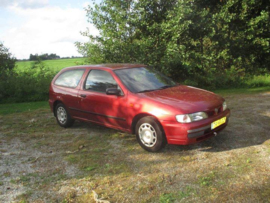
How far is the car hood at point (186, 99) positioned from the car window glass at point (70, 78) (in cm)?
205

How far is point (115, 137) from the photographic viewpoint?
587cm

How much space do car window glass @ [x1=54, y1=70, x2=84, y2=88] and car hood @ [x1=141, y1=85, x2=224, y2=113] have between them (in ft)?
6.74

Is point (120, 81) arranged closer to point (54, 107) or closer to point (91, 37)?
point (54, 107)

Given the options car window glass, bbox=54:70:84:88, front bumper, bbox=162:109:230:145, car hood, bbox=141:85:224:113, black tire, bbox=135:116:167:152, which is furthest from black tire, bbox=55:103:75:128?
front bumper, bbox=162:109:230:145

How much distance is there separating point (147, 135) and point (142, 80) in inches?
51.6

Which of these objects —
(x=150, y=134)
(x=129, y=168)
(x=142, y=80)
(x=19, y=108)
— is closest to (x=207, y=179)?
(x=129, y=168)

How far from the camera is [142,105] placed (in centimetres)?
479

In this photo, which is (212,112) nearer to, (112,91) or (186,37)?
(112,91)

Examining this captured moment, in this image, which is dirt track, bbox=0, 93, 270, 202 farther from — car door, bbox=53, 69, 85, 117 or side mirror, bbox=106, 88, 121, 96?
side mirror, bbox=106, 88, 121, 96

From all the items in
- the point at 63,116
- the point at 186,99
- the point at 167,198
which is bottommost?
the point at 167,198

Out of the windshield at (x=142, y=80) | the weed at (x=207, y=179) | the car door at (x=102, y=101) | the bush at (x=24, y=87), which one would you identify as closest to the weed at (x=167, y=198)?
the weed at (x=207, y=179)

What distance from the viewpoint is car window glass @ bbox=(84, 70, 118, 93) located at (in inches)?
217

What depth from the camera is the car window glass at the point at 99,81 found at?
5.50 meters

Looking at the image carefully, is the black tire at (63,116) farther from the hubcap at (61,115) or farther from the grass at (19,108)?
the grass at (19,108)
